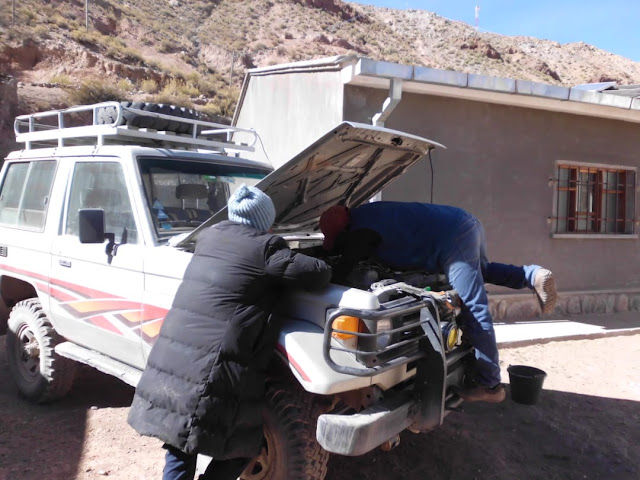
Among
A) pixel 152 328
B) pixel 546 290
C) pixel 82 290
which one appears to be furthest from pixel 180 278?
pixel 546 290

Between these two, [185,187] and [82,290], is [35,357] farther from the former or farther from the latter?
[185,187]

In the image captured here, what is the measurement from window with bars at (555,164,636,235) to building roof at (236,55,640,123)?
0.93 meters

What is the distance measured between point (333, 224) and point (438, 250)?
0.70 m

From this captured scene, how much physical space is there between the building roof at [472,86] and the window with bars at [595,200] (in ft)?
3.05

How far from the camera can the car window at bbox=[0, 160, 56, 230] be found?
4.41m

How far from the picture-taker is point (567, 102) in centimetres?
780

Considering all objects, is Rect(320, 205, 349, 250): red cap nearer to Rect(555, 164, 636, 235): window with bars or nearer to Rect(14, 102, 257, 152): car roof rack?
Rect(14, 102, 257, 152): car roof rack

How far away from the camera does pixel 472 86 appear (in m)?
7.03

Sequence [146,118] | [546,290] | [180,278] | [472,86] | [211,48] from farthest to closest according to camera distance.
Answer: [211,48]
[472,86]
[146,118]
[546,290]
[180,278]

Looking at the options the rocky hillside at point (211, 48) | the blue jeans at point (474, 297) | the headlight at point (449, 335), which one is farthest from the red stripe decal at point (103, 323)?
the rocky hillside at point (211, 48)

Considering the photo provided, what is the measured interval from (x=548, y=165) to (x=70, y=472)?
760cm

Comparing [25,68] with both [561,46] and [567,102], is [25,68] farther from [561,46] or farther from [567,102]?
[561,46]

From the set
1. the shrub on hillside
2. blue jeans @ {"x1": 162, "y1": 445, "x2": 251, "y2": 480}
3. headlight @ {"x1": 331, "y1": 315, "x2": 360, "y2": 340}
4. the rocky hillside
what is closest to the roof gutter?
headlight @ {"x1": 331, "y1": 315, "x2": 360, "y2": 340}

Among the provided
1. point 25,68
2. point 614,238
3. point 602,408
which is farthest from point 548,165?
point 25,68
